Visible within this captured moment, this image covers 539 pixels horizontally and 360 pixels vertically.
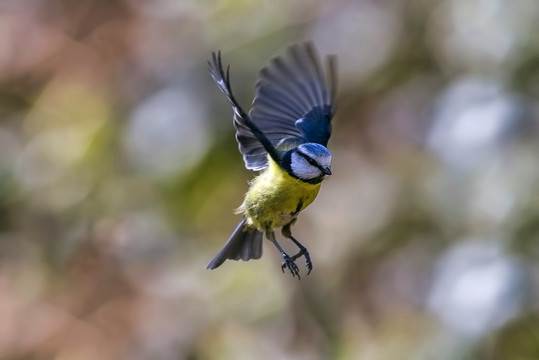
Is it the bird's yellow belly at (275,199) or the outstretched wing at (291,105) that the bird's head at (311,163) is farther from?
the outstretched wing at (291,105)

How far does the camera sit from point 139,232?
4.49 metres

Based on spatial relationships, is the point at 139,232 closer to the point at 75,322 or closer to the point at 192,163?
the point at 192,163

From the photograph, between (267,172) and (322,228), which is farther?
(322,228)

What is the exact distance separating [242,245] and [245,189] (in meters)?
1.90

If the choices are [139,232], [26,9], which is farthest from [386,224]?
[26,9]

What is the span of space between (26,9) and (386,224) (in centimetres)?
322

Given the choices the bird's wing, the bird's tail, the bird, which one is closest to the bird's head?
the bird

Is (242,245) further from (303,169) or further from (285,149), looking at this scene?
(303,169)

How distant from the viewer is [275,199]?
2.30 meters

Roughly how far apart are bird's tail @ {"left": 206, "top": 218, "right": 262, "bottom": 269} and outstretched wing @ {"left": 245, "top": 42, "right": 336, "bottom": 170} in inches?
8.2

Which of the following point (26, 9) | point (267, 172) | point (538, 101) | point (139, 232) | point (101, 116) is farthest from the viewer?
point (26, 9)

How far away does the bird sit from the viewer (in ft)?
7.23

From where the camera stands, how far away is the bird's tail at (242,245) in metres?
2.53

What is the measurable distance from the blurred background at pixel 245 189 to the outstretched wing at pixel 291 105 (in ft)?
3.59
